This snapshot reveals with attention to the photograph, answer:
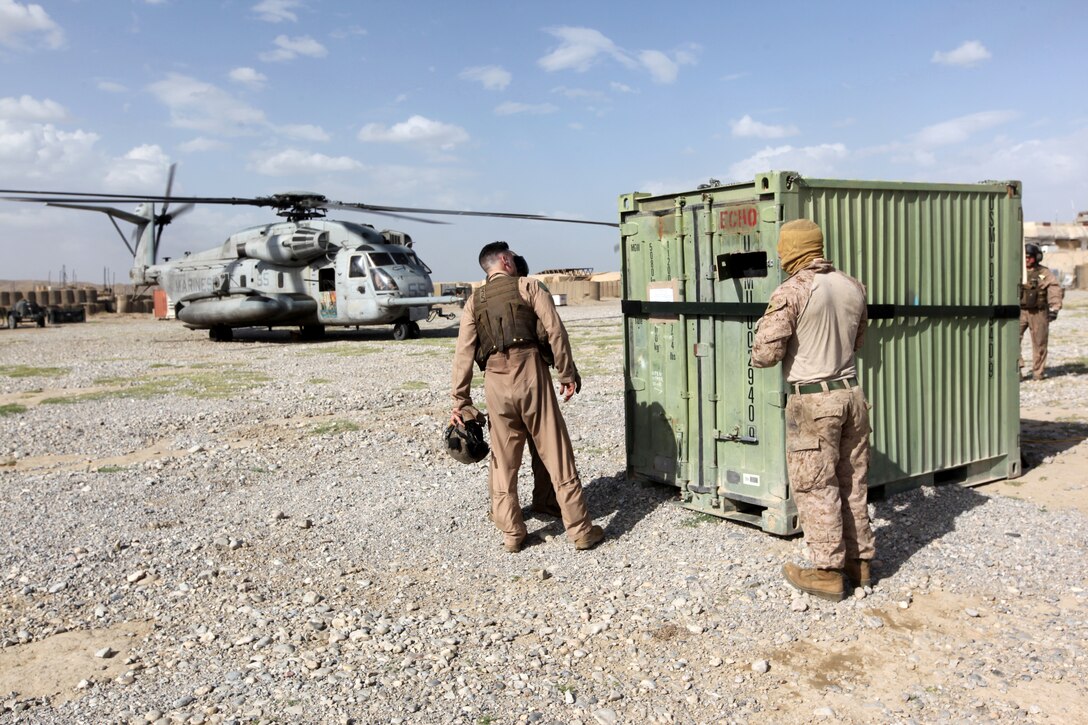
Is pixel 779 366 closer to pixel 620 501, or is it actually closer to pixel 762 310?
pixel 762 310

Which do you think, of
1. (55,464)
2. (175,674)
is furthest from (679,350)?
(55,464)

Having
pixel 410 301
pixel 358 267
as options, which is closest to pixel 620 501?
pixel 410 301

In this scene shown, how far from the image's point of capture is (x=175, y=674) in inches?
145

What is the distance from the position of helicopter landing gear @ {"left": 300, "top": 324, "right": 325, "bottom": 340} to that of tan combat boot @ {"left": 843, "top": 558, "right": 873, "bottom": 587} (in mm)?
19629

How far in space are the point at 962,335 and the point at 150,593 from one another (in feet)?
17.5

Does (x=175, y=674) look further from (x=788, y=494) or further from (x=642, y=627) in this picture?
(x=788, y=494)

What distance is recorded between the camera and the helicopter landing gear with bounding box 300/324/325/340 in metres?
22.7

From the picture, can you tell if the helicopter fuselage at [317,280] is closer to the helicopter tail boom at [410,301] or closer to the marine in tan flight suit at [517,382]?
the helicopter tail boom at [410,301]

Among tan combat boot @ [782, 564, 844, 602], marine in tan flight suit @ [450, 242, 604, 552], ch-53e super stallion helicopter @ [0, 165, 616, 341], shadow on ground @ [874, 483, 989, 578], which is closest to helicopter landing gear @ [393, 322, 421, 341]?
ch-53e super stallion helicopter @ [0, 165, 616, 341]

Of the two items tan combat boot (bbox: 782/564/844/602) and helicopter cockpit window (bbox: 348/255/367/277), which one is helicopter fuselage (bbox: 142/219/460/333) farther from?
tan combat boot (bbox: 782/564/844/602)

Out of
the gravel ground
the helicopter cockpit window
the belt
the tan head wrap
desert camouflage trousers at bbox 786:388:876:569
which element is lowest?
the gravel ground

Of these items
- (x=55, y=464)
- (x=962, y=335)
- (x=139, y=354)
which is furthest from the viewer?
(x=139, y=354)

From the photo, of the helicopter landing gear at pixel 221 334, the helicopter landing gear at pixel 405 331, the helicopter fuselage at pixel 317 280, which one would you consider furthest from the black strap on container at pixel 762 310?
the helicopter landing gear at pixel 221 334

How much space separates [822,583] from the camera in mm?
4230
